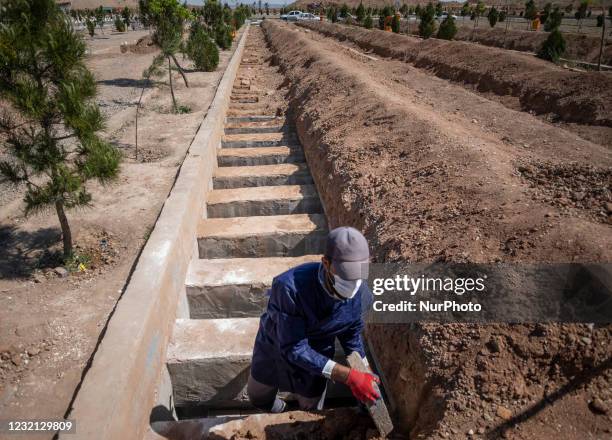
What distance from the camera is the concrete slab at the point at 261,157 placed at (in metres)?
8.88

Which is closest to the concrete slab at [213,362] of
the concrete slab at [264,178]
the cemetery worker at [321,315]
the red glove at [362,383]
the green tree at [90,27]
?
the cemetery worker at [321,315]

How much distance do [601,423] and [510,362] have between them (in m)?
0.58

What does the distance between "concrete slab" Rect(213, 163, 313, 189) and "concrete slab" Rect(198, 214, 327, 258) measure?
1704 mm

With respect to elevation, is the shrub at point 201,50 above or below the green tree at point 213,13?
below

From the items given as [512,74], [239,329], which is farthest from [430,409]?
[512,74]

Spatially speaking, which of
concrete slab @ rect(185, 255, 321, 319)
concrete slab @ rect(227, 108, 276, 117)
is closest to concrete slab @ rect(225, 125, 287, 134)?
concrete slab @ rect(227, 108, 276, 117)

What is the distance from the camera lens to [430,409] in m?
2.97

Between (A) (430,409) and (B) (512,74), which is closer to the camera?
(A) (430,409)

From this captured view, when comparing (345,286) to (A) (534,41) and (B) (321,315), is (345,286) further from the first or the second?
(A) (534,41)

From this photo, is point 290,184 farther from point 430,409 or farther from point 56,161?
point 430,409

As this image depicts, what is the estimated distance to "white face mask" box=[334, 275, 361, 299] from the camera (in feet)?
8.22

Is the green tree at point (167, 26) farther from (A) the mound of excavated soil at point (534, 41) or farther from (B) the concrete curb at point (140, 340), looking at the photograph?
(A) the mound of excavated soil at point (534, 41)

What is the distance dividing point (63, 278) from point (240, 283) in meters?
2.30

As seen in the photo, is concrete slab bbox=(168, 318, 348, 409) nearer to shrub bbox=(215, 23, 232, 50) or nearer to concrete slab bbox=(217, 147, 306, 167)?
concrete slab bbox=(217, 147, 306, 167)
